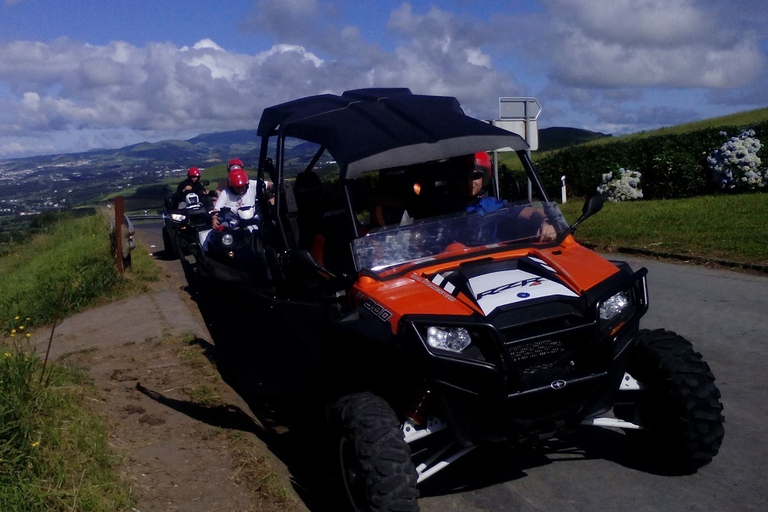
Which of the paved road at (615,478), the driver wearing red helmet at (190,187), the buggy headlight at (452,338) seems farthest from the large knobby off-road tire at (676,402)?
the driver wearing red helmet at (190,187)

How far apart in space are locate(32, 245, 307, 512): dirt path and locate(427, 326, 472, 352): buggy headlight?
1.33 meters

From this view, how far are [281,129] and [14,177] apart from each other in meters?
38.6

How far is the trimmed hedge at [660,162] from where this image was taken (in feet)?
67.0

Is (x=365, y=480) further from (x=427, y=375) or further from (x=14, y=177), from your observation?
(x=14, y=177)

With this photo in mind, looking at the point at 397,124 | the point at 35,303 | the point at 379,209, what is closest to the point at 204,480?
the point at 379,209

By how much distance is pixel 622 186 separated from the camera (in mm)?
21516

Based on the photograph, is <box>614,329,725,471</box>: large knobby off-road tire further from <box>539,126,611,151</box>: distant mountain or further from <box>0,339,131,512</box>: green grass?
<box>539,126,611,151</box>: distant mountain

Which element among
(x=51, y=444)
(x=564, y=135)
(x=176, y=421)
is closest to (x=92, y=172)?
(x=176, y=421)

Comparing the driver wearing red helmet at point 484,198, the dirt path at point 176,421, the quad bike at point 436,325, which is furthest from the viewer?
the driver wearing red helmet at point 484,198

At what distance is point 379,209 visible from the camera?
18.5 ft

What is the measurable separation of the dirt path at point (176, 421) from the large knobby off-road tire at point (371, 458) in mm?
500

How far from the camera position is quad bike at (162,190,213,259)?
1584 centimetres

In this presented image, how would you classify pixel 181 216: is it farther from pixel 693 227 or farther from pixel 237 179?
pixel 693 227

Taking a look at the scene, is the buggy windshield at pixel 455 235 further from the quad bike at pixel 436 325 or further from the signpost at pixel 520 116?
the signpost at pixel 520 116
